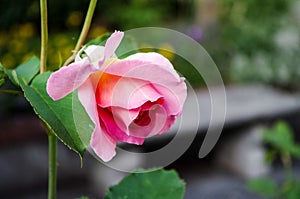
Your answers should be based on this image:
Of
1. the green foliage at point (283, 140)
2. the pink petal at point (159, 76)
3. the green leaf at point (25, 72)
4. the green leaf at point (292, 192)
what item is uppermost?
the green foliage at point (283, 140)

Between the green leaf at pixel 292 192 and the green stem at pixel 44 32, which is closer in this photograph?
the green stem at pixel 44 32

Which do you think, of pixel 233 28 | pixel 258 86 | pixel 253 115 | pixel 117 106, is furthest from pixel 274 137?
pixel 233 28

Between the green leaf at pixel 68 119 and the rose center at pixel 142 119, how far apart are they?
0.11 feet

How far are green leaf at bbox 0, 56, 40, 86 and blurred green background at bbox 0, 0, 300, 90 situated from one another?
296cm

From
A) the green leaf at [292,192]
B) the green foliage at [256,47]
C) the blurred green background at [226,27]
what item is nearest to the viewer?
the green leaf at [292,192]

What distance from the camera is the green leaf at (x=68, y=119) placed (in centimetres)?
44

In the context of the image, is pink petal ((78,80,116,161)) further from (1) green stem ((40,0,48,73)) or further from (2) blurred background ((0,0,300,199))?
(2) blurred background ((0,0,300,199))

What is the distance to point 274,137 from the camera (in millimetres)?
1530

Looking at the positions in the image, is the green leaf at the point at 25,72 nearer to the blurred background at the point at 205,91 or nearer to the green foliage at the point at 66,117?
the green foliage at the point at 66,117

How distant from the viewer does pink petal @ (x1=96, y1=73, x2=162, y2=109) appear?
42 centimetres

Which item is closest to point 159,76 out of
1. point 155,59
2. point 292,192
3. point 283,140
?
point 155,59

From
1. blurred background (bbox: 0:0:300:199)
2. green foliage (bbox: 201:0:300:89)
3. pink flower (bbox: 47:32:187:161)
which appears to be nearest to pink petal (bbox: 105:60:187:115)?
pink flower (bbox: 47:32:187:161)

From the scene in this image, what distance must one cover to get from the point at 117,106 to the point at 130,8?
3.97 meters

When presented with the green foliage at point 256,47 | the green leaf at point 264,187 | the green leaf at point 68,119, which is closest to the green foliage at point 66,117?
the green leaf at point 68,119
